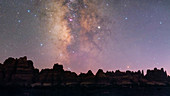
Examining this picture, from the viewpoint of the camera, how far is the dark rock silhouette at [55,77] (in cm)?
4281

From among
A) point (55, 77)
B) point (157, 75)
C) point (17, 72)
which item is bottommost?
point (55, 77)

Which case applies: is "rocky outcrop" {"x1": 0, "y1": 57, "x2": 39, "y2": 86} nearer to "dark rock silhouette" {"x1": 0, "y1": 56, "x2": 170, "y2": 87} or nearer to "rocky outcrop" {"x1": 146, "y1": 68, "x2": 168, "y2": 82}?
"dark rock silhouette" {"x1": 0, "y1": 56, "x2": 170, "y2": 87}

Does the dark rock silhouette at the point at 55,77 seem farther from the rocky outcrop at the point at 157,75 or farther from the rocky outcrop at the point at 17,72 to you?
the rocky outcrop at the point at 157,75

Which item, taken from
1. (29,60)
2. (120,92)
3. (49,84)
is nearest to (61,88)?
(49,84)

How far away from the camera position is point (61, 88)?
142 feet

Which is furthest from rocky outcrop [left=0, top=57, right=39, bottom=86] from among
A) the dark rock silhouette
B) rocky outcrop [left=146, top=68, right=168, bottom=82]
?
rocky outcrop [left=146, top=68, right=168, bottom=82]

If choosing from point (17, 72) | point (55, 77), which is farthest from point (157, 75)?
point (17, 72)

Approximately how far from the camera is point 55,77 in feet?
156

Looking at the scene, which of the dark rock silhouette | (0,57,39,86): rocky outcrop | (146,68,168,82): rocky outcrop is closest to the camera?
(0,57,39,86): rocky outcrop

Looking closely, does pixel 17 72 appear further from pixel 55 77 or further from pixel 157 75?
pixel 157 75

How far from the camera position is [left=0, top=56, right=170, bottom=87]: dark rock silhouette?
42812 millimetres

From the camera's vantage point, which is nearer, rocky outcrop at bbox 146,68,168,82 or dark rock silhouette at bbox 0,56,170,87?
dark rock silhouette at bbox 0,56,170,87

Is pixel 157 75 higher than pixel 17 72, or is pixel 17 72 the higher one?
pixel 17 72

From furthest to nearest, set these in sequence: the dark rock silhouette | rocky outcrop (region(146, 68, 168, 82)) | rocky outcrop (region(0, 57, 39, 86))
Answer: 1. rocky outcrop (region(146, 68, 168, 82))
2. the dark rock silhouette
3. rocky outcrop (region(0, 57, 39, 86))
